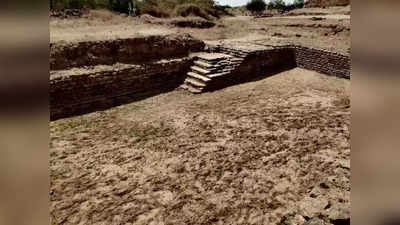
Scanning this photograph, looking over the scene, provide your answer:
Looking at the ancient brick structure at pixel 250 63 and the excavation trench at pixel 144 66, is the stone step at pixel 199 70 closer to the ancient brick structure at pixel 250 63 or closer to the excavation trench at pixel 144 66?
the ancient brick structure at pixel 250 63

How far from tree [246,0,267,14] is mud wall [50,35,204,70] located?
24630 mm

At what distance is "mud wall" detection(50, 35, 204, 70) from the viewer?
6887 millimetres

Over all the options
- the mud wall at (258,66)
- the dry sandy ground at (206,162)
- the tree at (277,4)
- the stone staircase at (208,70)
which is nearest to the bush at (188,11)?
the mud wall at (258,66)

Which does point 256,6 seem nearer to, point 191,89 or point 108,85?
point 191,89

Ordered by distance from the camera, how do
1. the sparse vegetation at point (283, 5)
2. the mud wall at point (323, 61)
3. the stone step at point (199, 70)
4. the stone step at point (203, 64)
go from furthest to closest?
the sparse vegetation at point (283, 5), the mud wall at point (323, 61), the stone step at point (203, 64), the stone step at point (199, 70)

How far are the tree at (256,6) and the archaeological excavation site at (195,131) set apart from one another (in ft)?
74.7

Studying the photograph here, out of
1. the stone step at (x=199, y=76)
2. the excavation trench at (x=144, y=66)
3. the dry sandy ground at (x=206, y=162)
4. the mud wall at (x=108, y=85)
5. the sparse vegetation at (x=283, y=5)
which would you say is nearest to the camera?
the dry sandy ground at (x=206, y=162)

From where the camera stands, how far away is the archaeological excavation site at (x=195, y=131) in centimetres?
350

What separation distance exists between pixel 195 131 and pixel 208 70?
109 inches

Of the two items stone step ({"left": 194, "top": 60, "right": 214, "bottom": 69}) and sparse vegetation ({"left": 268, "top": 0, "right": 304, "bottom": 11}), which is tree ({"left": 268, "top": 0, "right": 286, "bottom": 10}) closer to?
sparse vegetation ({"left": 268, "top": 0, "right": 304, "bottom": 11})

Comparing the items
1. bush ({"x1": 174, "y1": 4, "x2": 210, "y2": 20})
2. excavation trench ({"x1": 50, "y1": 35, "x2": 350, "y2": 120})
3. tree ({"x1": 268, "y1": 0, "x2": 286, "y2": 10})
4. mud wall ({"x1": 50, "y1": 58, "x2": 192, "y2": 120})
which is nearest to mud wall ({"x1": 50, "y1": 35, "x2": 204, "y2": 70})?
excavation trench ({"x1": 50, "y1": 35, "x2": 350, "y2": 120})

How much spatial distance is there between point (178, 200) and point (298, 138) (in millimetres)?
2425
